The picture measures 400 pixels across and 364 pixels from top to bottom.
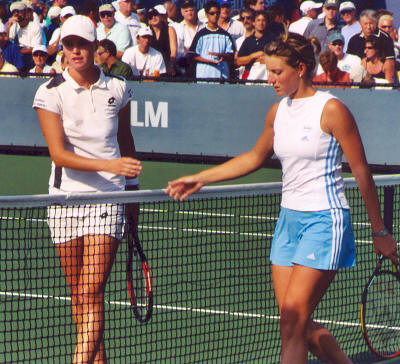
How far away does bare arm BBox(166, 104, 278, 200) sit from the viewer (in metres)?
4.98

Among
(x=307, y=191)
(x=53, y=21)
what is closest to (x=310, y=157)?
(x=307, y=191)

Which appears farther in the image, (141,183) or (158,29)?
(158,29)

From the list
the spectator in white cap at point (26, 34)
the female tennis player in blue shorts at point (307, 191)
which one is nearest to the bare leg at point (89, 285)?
the female tennis player in blue shorts at point (307, 191)

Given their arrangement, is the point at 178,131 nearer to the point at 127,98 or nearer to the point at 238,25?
the point at 238,25

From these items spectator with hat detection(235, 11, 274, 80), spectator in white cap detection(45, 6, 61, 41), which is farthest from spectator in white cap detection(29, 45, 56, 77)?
spectator with hat detection(235, 11, 274, 80)

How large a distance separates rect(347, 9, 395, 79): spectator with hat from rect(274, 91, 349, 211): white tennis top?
36.4ft

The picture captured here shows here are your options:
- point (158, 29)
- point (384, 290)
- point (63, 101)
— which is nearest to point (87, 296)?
point (63, 101)

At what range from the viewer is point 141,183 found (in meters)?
15.0

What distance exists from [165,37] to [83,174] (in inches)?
527

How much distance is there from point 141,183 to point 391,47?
4.81 meters

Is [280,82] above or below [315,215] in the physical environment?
above

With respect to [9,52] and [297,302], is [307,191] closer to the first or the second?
[297,302]

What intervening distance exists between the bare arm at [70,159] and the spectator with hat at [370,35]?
11.2m

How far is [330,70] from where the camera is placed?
1520 cm
